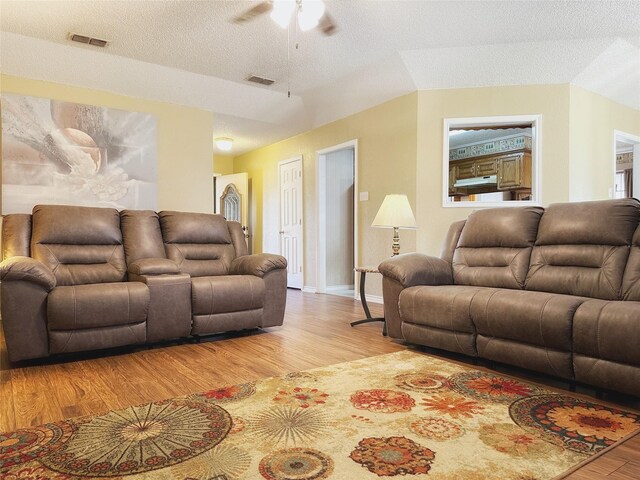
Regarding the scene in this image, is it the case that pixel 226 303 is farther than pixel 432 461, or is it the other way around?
pixel 226 303

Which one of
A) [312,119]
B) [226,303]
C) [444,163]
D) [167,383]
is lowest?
[167,383]

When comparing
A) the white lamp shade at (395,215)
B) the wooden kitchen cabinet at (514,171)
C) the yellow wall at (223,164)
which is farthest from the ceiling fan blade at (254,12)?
the yellow wall at (223,164)

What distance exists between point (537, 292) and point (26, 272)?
3067mm

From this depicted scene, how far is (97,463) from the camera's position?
1504 mm

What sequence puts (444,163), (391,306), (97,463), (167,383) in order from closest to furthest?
(97,463), (167,383), (391,306), (444,163)

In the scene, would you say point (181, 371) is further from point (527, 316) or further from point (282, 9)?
point (282, 9)

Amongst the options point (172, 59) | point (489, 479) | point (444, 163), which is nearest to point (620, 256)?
point (489, 479)

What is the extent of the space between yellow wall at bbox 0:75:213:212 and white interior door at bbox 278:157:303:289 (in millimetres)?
1523

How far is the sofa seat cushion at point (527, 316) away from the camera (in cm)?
222

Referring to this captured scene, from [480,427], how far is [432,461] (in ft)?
1.26

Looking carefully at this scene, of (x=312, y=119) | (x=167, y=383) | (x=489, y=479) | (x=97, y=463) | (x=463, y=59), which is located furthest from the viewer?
(x=312, y=119)

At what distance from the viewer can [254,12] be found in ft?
12.5

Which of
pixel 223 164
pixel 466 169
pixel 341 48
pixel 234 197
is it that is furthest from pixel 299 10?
pixel 223 164

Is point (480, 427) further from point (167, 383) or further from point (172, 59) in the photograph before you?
point (172, 59)
